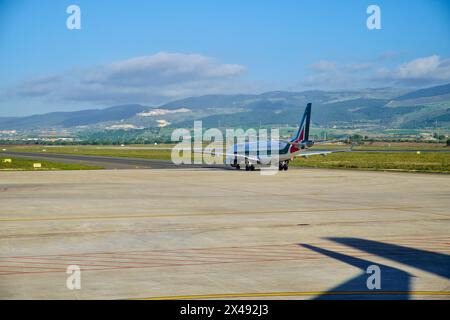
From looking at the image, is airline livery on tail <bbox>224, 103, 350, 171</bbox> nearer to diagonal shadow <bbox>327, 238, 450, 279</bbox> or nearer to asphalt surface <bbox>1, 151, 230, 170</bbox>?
asphalt surface <bbox>1, 151, 230, 170</bbox>

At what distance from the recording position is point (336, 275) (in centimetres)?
1722

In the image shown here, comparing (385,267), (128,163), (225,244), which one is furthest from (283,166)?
(385,267)

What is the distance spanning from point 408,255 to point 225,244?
6.49 m

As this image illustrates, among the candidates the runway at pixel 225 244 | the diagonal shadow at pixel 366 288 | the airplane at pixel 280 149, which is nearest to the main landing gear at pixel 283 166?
the airplane at pixel 280 149

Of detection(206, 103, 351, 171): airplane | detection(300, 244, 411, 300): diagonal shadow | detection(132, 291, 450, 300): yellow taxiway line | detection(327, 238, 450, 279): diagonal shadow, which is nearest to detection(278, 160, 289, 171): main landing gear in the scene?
detection(206, 103, 351, 171): airplane

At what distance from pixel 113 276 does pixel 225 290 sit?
11.5ft

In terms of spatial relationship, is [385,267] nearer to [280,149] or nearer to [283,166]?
[280,149]

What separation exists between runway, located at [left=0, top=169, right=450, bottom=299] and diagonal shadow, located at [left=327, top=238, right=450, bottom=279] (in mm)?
38

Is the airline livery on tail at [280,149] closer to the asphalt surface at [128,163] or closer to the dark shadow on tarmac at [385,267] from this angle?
the asphalt surface at [128,163]

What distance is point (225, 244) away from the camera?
22.6 m
